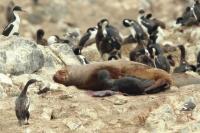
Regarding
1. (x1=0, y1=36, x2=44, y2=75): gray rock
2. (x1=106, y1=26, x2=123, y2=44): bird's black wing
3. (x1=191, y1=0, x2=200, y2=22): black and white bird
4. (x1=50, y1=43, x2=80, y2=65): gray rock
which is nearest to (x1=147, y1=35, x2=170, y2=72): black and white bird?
(x1=106, y1=26, x2=123, y2=44): bird's black wing

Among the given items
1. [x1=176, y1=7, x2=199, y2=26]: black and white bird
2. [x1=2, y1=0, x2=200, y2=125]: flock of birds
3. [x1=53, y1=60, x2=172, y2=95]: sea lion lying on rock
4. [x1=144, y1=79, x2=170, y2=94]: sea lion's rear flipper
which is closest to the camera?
[x1=144, y1=79, x2=170, y2=94]: sea lion's rear flipper

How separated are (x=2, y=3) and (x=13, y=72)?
3485 centimetres

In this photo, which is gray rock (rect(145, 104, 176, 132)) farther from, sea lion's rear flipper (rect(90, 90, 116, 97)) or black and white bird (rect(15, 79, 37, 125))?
black and white bird (rect(15, 79, 37, 125))

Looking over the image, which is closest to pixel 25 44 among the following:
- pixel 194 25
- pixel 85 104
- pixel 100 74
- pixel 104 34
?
pixel 100 74

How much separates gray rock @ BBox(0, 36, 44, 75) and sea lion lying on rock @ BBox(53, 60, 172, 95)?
2.43ft

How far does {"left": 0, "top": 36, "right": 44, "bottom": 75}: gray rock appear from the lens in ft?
59.5

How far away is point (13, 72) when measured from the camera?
1811 centimetres

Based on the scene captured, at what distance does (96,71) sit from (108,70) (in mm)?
286

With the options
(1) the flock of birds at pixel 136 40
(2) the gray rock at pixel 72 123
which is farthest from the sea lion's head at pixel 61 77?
(2) the gray rock at pixel 72 123

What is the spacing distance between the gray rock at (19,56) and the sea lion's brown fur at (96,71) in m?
0.74

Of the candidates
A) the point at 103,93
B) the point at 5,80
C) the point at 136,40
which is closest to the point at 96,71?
the point at 103,93

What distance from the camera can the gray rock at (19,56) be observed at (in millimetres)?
18141

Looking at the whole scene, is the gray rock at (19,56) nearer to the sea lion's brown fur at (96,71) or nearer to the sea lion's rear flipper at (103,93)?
the sea lion's brown fur at (96,71)

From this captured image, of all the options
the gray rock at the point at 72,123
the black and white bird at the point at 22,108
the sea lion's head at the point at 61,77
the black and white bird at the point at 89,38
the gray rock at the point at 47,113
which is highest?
Result: the black and white bird at the point at 89,38
